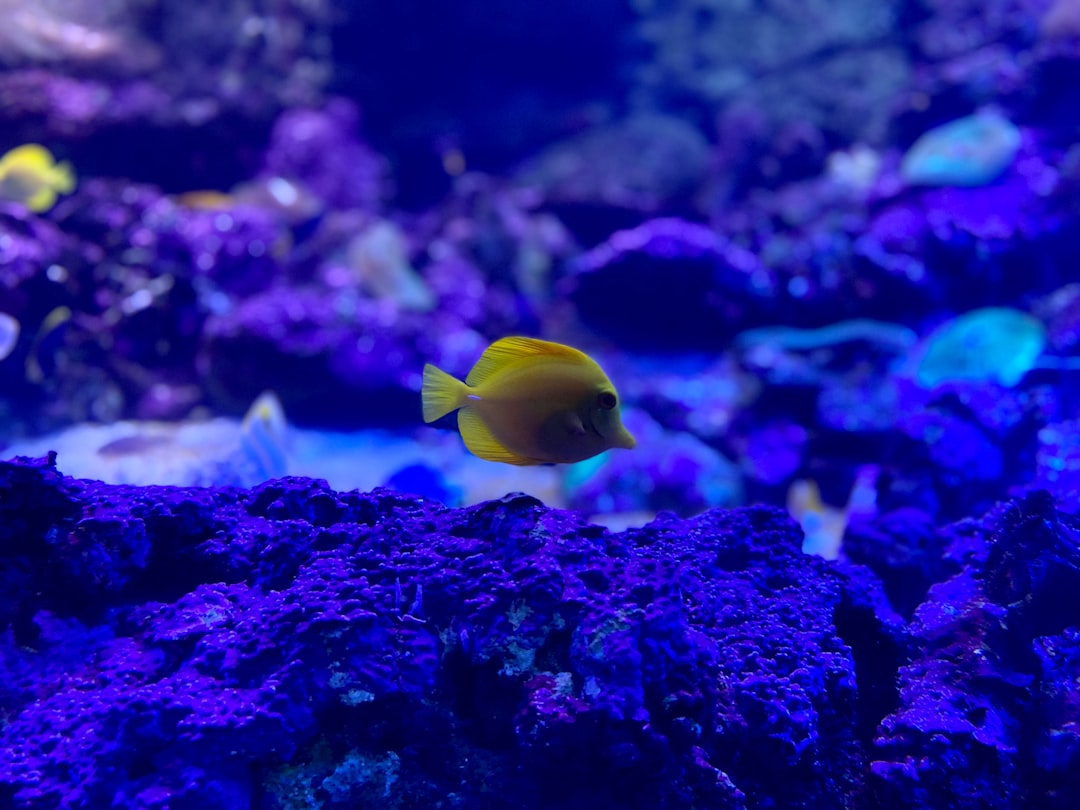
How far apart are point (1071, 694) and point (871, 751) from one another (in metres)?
0.46

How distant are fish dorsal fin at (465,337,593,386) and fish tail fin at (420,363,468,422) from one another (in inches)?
2.0

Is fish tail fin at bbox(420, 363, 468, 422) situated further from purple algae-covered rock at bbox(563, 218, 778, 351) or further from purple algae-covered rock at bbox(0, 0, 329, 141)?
purple algae-covered rock at bbox(0, 0, 329, 141)

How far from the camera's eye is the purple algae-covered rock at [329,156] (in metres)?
7.57

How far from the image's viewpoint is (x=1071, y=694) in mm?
1578

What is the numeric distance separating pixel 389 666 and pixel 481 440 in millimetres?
605

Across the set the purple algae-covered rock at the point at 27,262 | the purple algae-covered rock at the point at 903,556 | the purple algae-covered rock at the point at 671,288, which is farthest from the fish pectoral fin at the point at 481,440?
the purple algae-covered rock at the point at 27,262

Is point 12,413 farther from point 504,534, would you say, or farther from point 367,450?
point 504,534

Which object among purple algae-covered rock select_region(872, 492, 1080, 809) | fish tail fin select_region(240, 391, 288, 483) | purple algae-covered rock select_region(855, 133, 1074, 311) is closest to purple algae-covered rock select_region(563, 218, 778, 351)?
purple algae-covered rock select_region(855, 133, 1074, 311)

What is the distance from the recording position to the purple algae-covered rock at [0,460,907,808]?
4.48ft

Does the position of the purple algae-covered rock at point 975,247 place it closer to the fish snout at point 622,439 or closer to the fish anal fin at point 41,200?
the fish snout at point 622,439

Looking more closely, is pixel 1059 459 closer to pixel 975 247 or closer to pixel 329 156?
pixel 975 247

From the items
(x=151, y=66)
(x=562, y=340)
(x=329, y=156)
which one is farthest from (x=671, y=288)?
(x=151, y=66)

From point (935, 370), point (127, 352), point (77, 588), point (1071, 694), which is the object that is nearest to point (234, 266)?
point (127, 352)

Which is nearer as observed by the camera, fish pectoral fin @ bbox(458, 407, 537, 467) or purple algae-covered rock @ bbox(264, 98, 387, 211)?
fish pectoral fin @ bbox(458, 407, 537, 467)
